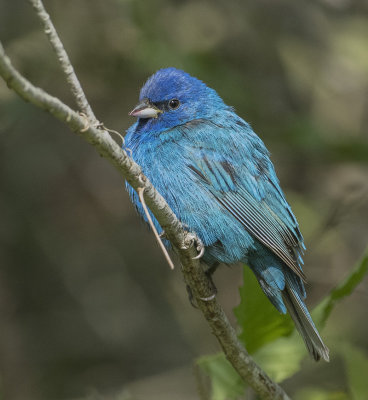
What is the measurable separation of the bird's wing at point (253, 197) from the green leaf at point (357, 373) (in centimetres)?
60

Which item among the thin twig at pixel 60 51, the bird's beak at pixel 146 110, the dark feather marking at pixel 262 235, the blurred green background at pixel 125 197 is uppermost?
the thin twig at pixel 60 51

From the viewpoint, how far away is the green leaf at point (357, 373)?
4043 millimetres

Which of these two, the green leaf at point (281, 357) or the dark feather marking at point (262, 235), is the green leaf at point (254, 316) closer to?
the green leaf at point (281, 357)

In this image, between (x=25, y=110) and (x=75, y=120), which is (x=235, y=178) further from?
(x=25, y=110)

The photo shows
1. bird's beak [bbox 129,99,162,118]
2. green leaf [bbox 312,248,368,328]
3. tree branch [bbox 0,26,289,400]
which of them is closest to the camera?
tree branch [bbox 0,26,289,400]

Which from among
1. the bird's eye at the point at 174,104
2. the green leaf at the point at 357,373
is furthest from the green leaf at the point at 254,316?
the bird's eye at the point at 174,104

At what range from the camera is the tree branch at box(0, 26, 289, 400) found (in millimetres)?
2686

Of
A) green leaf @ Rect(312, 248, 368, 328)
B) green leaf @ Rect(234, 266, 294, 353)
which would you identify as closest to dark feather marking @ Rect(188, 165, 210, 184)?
green leaf @ Rect(234, 266, 294, 353)

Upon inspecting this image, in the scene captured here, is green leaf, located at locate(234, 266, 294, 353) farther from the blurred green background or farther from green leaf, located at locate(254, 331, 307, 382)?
the blurred green background

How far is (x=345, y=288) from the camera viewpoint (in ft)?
12.2

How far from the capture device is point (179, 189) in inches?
170

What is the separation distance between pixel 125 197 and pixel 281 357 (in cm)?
425

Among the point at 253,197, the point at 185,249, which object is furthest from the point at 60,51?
the point at 253,197

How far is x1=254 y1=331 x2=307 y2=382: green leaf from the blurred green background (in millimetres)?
3002
